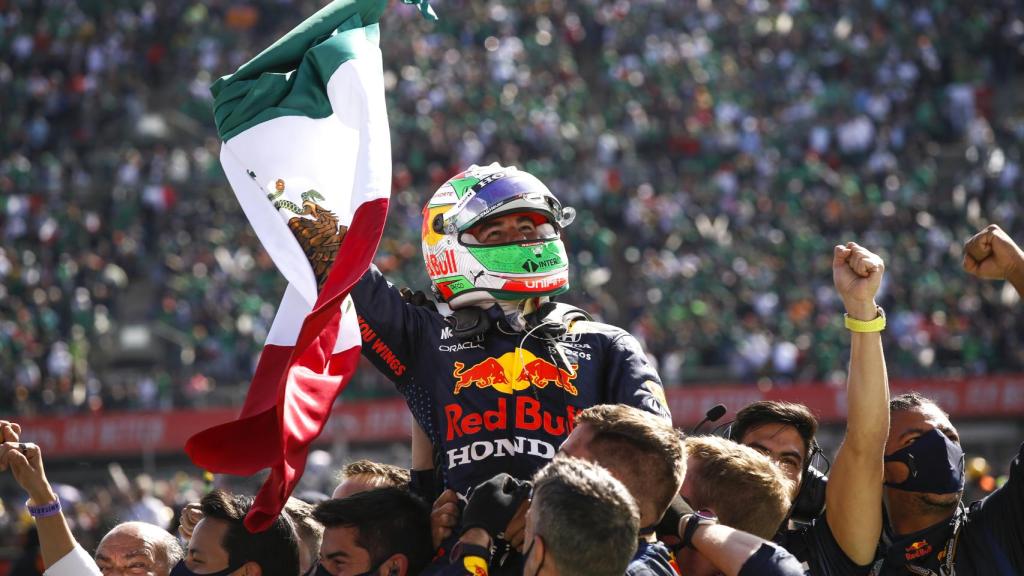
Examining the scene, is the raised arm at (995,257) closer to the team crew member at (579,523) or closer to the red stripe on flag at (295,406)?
the team crew member at (579,523)

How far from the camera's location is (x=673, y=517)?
4145 mm

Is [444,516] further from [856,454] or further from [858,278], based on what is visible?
[858,278]

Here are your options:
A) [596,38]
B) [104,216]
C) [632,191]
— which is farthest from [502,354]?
[596,38]

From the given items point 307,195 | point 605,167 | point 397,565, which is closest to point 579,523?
point 397,565

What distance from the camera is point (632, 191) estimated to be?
80.3 feet

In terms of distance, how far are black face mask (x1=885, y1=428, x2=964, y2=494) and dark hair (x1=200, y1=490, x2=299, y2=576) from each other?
1994 mm

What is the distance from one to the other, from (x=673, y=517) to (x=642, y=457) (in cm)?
34

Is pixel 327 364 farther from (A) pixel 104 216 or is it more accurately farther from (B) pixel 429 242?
(A) pixel 104 216

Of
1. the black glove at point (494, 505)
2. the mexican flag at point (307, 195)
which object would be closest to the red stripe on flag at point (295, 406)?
the mexican flag at point (307, 195)

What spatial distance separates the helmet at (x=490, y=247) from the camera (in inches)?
191

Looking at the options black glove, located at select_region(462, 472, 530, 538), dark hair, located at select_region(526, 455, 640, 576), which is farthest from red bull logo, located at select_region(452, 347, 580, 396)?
dark hair, located at select_region(526, 455, 640, 576)

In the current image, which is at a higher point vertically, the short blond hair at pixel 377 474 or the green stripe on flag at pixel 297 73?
the green stripe on flag at pixel 297 73

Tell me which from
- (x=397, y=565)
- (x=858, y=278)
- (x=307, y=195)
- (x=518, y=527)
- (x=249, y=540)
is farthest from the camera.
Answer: (x=307, y=195)

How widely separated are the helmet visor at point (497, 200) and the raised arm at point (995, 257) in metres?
1.32
